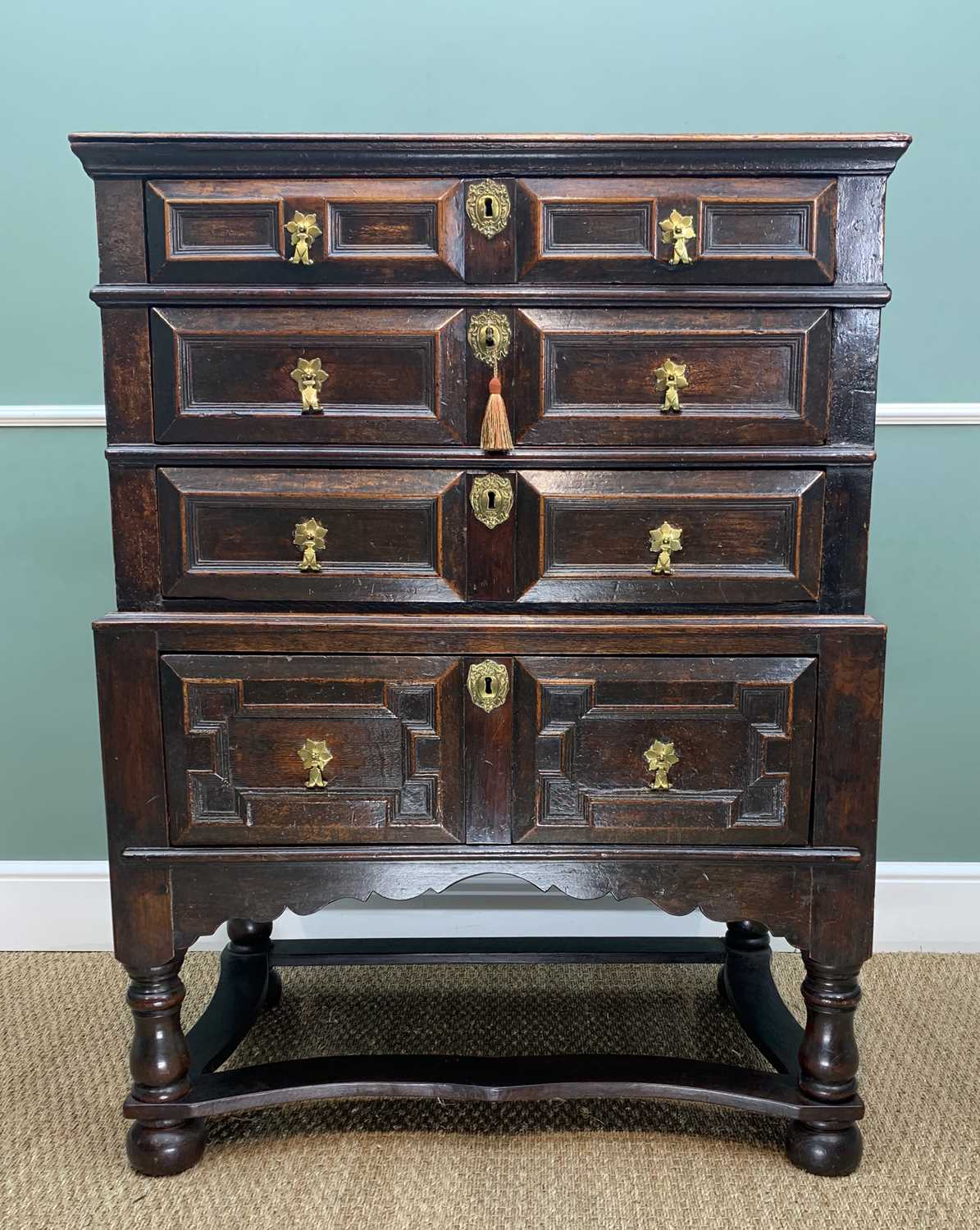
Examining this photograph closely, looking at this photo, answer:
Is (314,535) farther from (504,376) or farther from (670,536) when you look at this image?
(670,536)

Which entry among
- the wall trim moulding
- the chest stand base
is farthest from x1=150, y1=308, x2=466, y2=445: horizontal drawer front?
the chest stand base

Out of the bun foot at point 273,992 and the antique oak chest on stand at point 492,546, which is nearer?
the antique oak chest on stand at point 492,546

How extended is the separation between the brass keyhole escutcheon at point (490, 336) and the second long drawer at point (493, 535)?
0.15m

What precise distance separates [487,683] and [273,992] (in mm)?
913

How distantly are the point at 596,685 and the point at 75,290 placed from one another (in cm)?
131

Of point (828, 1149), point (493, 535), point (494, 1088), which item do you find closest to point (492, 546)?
point (493, 535)

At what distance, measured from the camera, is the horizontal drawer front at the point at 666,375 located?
1.48 meters

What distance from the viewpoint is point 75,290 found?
7.04ft

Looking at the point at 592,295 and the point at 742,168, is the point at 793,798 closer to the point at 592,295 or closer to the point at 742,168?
the point at 592,295

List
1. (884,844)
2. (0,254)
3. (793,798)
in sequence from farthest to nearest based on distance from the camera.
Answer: (884,844) → (0,254) → (793,798)

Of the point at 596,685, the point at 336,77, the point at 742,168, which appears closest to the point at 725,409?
the point at 742,168

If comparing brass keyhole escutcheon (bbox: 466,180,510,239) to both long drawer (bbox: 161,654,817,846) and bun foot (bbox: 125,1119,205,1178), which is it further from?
bun foot (bbox: 125,1119,205,1178)

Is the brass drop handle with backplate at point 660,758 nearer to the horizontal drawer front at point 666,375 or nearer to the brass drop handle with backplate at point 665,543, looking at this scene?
the brass drop handle with backplate at point 665,543

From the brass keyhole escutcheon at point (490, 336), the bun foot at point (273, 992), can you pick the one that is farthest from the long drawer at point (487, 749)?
the bun foot at point (273, 992)
